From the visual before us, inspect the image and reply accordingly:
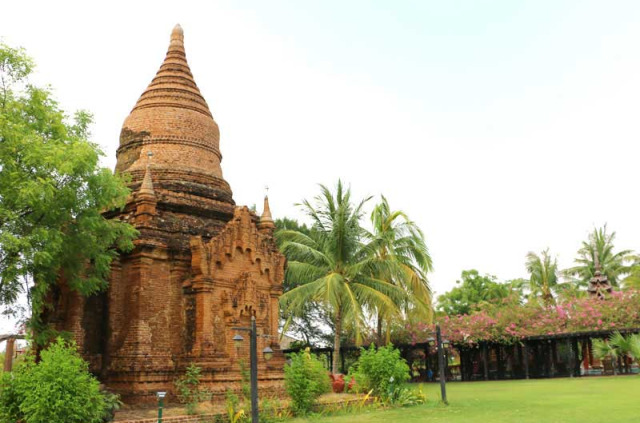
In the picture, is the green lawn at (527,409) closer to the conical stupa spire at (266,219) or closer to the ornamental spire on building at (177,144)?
the conical stupa spire at (266,219)

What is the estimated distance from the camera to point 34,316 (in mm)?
12406

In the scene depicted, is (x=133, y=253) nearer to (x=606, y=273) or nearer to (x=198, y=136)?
(x=198, y=136)

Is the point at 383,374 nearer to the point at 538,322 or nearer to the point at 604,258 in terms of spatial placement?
the point at 538,322

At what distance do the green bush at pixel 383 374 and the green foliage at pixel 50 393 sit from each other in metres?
8.11

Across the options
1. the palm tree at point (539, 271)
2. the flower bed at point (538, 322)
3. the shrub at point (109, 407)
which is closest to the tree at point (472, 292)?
the palm tree at point (539, 271)

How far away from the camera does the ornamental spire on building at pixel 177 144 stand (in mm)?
17234

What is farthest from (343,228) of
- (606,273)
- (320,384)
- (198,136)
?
(606,273)

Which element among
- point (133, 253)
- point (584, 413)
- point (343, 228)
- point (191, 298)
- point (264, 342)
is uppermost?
point (343, 228)

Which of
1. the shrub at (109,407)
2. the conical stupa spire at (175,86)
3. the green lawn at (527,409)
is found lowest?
the green lawn at (527,409)

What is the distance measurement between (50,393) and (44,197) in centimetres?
368

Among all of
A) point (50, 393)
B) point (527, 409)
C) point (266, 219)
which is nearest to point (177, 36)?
point (266, 219)

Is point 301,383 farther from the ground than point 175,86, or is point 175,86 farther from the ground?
point 175,86

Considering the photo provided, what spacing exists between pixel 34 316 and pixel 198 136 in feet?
25.4

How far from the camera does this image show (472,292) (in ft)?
150
